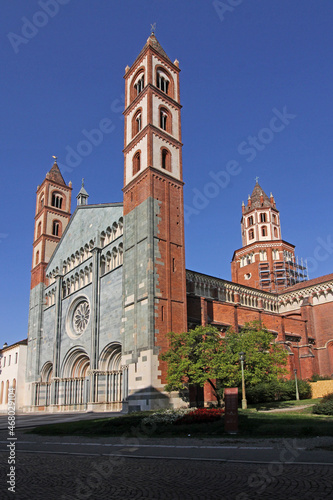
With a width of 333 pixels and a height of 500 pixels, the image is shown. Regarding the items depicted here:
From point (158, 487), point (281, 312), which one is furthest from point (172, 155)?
point (158, 487)

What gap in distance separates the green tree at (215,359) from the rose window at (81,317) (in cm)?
1464

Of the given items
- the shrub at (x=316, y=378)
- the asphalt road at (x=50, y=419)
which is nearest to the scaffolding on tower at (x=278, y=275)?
the shrub at (x=316, y=378)

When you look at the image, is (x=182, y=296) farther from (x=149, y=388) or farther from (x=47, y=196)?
(x=47, y=196)

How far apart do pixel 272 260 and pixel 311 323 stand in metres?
18.6

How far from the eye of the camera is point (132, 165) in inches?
1569

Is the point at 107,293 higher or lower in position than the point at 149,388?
higher

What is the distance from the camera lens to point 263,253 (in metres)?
71.5

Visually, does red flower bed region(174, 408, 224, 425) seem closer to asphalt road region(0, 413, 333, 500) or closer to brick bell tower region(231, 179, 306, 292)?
asphalt road region(0, 413, 333, 500)

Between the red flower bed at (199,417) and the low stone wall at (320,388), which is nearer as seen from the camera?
the red flower bed at (199,417)

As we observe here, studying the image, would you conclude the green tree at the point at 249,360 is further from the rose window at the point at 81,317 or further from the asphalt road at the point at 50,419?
the rose window at the point at 81,317

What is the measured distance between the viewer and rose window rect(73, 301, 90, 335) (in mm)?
43031

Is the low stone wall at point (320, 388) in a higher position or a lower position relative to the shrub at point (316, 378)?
lower

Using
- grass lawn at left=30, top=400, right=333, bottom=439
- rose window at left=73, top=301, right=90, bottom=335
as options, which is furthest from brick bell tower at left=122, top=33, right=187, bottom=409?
grass lawn at left=30, top=400, right=333, bottom=439

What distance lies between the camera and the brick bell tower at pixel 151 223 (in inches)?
1228
